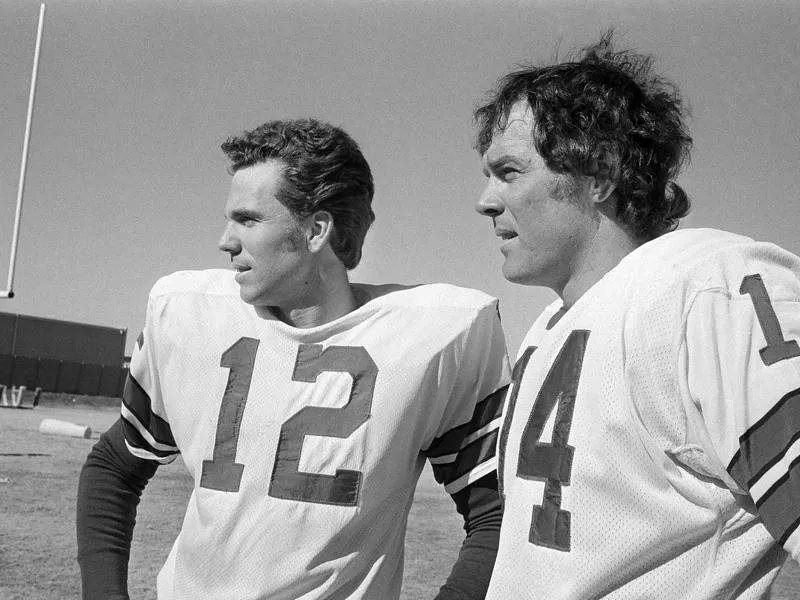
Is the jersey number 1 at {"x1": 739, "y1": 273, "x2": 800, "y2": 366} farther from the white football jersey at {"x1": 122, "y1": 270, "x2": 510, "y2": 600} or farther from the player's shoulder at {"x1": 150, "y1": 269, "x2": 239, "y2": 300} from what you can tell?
the player's shoulder at {"x1": 150, "y1": 269, "x2": 239, "y2": 300}

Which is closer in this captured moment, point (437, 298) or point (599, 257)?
point (599, 257)

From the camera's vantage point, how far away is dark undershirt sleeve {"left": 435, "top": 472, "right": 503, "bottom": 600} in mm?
2053

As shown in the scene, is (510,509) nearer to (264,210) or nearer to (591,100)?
(591,100)

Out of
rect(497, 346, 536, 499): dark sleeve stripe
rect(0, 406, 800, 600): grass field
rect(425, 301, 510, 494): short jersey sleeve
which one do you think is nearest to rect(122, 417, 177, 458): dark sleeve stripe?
rect(425, 301, 510, 494): short jersey sleeve

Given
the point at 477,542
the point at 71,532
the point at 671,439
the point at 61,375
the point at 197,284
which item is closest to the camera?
the point at 671,439

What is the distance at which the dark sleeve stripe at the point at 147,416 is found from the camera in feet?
8.02

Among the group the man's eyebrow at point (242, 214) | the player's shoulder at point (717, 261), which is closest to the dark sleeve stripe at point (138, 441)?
the man's eyebrow at point (242, 214)

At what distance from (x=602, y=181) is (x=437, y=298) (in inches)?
27.6

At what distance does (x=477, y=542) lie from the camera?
2127mm

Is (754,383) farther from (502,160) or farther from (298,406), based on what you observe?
(298,406)

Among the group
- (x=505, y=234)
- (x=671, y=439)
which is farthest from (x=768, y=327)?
(x=505, y=234)

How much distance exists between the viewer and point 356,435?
217 cm

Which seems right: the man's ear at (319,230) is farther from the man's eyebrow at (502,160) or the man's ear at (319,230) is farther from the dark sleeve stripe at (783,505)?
the dark sleeve stripe at (783,505)

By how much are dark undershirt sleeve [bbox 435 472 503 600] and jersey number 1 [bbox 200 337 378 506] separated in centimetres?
26
